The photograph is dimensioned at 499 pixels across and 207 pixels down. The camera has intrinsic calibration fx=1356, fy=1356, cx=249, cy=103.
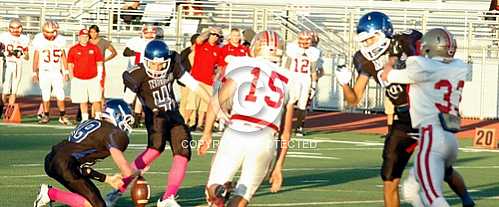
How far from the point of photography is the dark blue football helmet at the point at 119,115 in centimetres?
1180

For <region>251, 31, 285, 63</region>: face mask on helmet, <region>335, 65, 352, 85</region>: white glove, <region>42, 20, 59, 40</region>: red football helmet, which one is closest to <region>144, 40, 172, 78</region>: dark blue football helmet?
<region>335, 65, 352, 85</region>: white glove

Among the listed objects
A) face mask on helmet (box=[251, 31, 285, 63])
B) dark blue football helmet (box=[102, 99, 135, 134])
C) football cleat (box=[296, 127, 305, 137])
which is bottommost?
football cleat (box=[296, 127, 305, 137])

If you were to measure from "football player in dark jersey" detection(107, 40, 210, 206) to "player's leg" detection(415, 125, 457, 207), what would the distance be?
3297 millimetres

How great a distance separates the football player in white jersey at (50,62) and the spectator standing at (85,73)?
64 centimetres

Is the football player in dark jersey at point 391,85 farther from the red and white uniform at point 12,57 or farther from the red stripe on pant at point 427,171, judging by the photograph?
the red and white uniform at point 12,57

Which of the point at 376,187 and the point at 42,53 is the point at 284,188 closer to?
the point at 376,187

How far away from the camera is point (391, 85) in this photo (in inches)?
489

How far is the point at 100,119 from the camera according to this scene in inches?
470

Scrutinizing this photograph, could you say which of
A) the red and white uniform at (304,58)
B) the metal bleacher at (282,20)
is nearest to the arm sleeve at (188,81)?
the red and white uniform at (304,58)

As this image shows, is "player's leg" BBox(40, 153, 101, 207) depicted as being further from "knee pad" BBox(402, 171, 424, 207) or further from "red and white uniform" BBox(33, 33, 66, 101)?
"red and white uniform" BBox(33, 33, 66, 101)

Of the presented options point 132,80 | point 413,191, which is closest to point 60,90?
point 132,80

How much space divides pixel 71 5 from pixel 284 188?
74.2ft

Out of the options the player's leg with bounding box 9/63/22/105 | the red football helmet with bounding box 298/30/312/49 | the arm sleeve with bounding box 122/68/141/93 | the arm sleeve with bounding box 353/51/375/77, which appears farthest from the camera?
the player's leg with bounding box 9/63/22/105

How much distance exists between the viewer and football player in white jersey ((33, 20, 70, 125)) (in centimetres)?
2467
